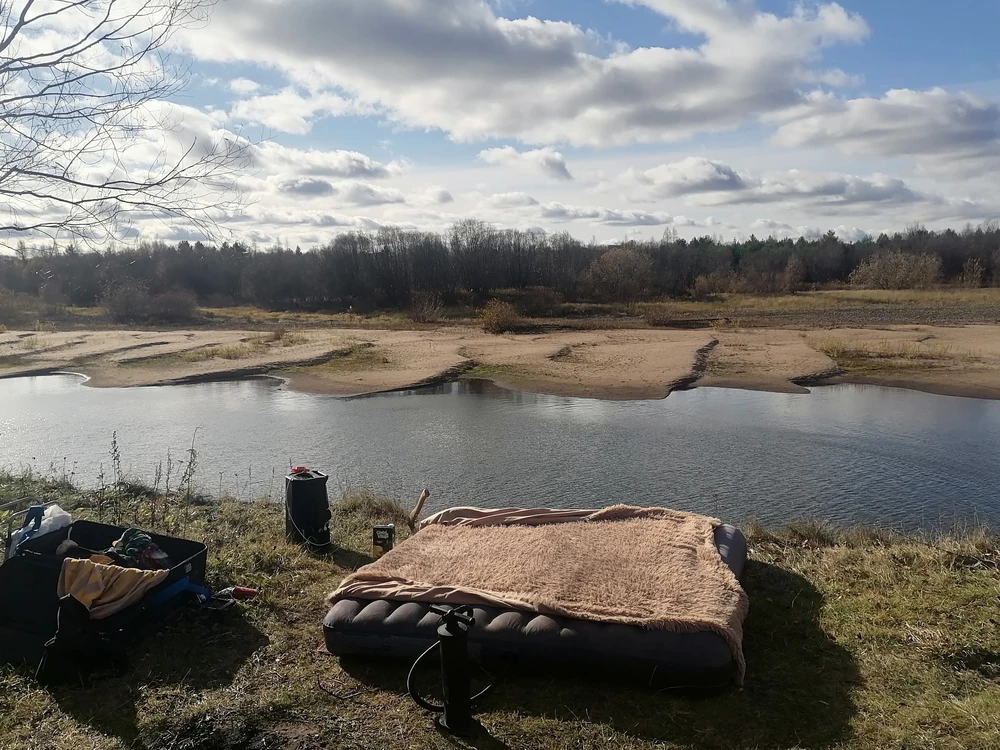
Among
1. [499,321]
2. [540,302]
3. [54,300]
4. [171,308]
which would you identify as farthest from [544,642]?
[54,300]

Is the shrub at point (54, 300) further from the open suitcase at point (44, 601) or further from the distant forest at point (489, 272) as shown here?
the open suitcase at point (44, 601)

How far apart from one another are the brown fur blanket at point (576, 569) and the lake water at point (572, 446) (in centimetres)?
309

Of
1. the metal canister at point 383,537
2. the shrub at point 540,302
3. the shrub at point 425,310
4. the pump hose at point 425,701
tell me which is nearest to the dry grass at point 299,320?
the shrub at point 425,310

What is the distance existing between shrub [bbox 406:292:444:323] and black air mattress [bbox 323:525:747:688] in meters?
35.9

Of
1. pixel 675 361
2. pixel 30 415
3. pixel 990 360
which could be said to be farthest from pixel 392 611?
pixel 990 360

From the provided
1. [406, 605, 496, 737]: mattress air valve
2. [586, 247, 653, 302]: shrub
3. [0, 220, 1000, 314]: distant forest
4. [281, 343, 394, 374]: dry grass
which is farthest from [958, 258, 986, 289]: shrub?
[406, 605, 496, 737]: mattress air valve

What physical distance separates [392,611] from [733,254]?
2947 inches

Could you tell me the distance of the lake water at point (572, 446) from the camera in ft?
29.6

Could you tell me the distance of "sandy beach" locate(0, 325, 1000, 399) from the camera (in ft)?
59.7

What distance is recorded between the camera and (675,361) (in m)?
20.6

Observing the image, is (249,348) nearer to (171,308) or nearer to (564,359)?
(564,359)

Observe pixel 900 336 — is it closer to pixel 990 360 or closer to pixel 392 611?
pixel 990 360

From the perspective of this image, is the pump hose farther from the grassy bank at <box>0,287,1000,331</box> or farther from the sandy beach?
the grassy bank at <box>0,287,1000,331</box>

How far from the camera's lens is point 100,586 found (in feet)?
→ 13.0
